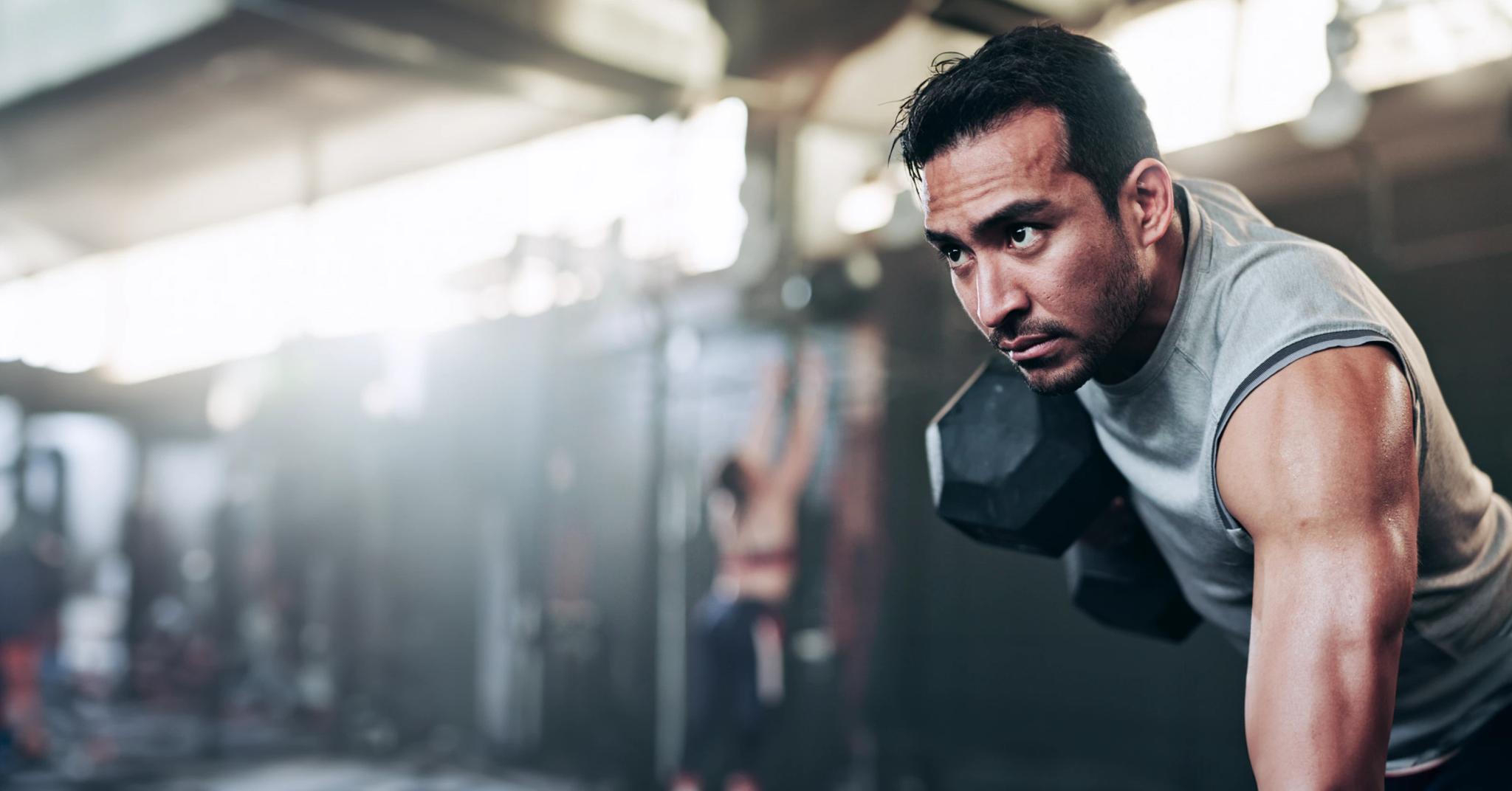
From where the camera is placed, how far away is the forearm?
663 millimetres

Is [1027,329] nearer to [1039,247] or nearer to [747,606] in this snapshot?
[1039,247]

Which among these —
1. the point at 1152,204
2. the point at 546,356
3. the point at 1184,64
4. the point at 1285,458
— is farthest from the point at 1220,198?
the point at 546,356

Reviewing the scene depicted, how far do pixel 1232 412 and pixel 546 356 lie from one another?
4.52 m

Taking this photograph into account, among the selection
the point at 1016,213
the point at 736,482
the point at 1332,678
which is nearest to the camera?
the point at 1332,678

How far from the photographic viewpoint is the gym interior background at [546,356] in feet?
13.0

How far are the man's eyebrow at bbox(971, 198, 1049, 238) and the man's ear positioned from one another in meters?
0.11

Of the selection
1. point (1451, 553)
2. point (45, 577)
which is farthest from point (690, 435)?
point (1451, 553)

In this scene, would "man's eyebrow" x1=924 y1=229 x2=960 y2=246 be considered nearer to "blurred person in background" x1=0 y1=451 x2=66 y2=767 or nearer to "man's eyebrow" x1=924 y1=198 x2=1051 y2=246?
"man's eyebrow" x1=924 y1=198 x2=1051 y2=246

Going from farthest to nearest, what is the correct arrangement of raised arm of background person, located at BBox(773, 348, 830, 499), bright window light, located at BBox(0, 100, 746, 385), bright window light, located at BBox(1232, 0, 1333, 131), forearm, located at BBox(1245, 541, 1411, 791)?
bright window light, located at BBox(0, 100, 746, 385) < raised arm of background person, located at BBox(773, 348, 830, 499) < bright window light, located at BBox(1232, 0, 1333, 131) < forearm, located at BBox(1245, 541, 1411, 791)

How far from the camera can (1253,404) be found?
74 cm

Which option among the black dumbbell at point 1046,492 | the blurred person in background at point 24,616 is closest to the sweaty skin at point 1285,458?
the black dumbbell at point 1046,492

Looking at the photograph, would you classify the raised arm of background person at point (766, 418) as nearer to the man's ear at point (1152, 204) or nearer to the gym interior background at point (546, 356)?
the gym interior background at point (546, 356)

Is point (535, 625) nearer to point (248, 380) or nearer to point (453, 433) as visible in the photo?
point (453, 433)

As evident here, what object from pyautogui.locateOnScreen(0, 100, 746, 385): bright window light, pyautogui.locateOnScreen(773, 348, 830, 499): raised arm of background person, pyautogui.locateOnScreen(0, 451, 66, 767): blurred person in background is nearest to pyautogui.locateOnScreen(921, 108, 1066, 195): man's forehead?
pyautogui.locateOnScreen(773, 348, 830, 499): raised arm of background person
